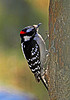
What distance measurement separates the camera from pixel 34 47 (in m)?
3.25

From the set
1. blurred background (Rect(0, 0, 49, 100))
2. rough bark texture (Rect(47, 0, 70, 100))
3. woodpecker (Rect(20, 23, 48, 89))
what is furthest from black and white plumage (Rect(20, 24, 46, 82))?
blurred background (Rect(0, 0, 49, 100))

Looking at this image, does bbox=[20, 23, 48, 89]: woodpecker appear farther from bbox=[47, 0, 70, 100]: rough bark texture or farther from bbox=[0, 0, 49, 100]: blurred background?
bbox=[0, 0, 49, 100]: blurred background

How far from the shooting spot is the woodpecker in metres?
3.24

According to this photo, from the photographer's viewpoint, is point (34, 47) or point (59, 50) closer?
point (59, 50)

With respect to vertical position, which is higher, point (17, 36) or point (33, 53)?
point (33, 53)

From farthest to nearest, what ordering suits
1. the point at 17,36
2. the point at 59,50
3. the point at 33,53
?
1. the point at 17,36
2. the point at 33,53
3. the point at 59,50

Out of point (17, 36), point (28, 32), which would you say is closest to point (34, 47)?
point (28, 32)

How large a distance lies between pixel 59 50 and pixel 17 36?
16.0 ft

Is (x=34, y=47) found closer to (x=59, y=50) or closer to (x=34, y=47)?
(x=34, y=47)

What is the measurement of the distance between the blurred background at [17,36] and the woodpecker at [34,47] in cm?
251

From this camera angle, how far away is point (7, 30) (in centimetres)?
782

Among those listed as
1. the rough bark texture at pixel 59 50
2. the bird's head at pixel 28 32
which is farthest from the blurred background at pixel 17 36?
the rough bark texture at pixel 59 50

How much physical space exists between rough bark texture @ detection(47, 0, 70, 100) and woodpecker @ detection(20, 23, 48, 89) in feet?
1.83

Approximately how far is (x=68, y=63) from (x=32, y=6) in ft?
17.9
